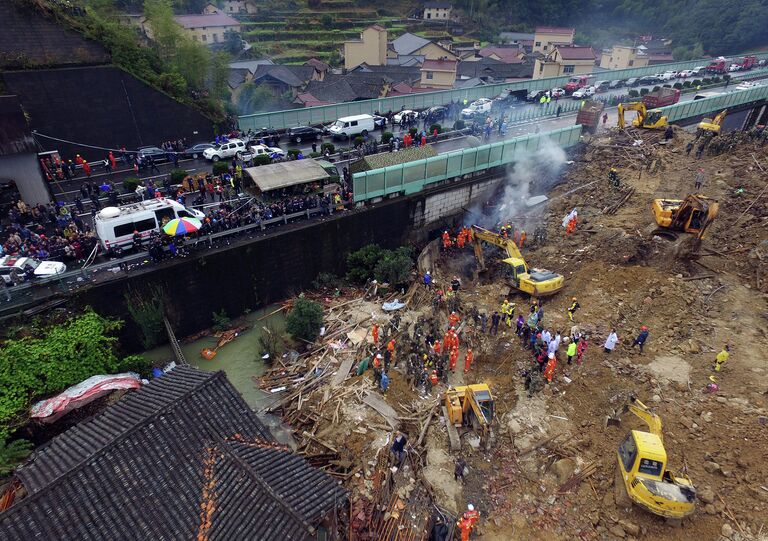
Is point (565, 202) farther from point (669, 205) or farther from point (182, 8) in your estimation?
point (182, 8)

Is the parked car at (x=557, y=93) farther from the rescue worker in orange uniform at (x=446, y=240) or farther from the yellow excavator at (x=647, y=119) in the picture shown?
the rescue worker in orange uniform at (x=446, y=240)

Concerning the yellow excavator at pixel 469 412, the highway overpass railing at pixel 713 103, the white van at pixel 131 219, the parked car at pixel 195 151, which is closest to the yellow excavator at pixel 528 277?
the yellow excavator at pixel 469 412

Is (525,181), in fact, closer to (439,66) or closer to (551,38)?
(439,66)


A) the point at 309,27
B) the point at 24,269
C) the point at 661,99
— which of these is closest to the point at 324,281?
the point at 24,269

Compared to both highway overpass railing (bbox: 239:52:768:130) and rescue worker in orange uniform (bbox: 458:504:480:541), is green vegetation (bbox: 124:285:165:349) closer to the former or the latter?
rescue worker in orange uniform (bbox: 458:504:480:541)

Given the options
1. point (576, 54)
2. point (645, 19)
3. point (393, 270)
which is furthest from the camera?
point (645, 19)

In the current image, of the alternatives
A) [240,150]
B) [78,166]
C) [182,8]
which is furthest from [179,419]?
[182,8]

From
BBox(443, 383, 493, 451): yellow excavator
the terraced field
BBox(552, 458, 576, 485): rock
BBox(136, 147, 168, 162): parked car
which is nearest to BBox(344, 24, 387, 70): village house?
the terraced field
